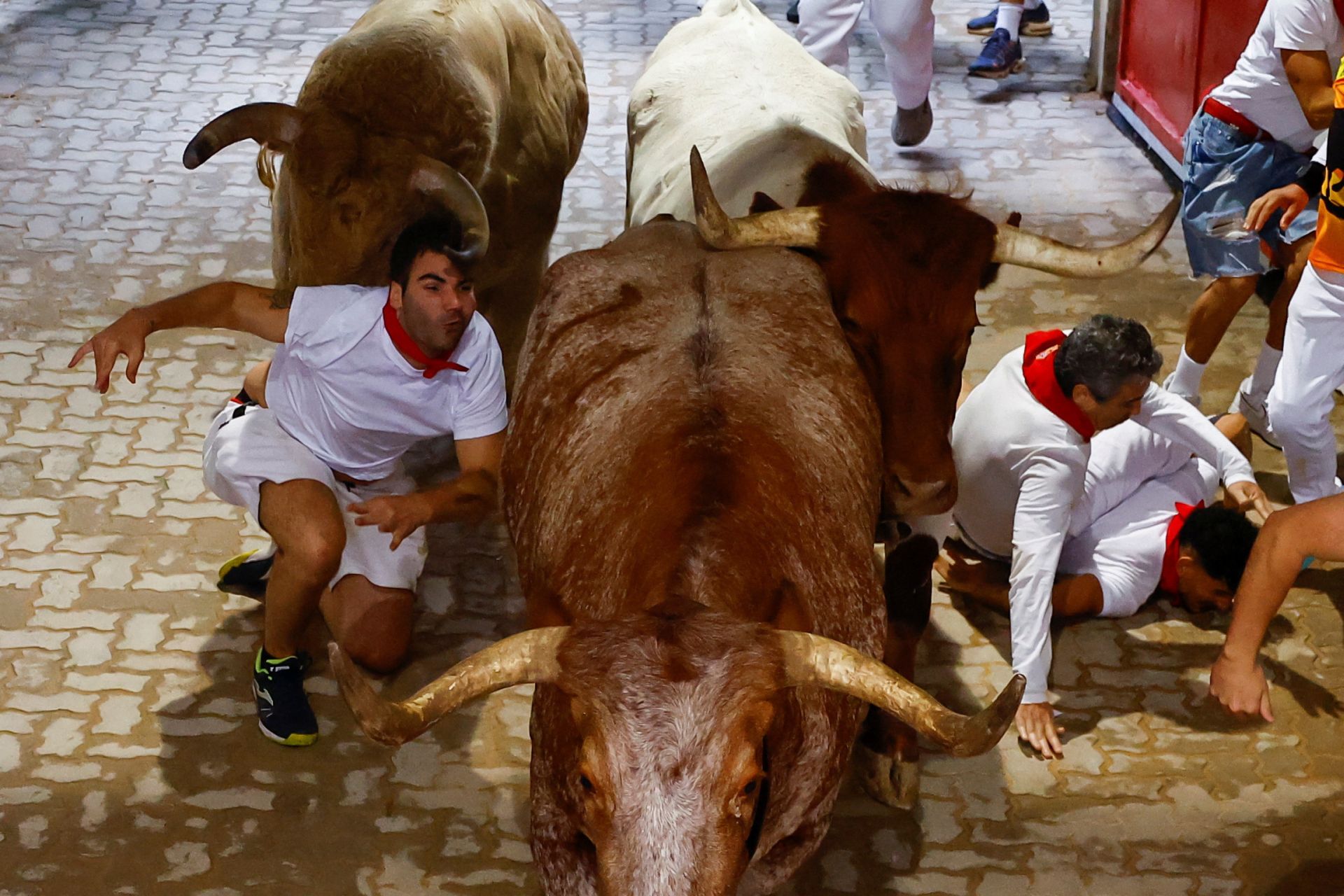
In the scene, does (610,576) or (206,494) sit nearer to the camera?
→ (610,576)

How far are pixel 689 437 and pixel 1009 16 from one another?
749 centimetres

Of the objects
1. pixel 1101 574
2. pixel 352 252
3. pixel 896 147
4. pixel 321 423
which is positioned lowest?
pixel 896 147

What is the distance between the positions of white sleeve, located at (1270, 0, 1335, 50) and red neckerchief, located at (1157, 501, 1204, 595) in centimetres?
180

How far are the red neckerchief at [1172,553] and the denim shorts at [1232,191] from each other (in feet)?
4.34

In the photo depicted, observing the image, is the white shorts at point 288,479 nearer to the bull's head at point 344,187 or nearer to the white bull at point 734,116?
the bull's head at point 344,187

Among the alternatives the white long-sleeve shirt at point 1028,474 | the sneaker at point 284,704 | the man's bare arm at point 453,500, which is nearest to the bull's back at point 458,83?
the man's bare arm at point 453,500

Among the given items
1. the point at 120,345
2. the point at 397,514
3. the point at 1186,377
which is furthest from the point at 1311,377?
the point at 120,345

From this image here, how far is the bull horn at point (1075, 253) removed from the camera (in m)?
3.99

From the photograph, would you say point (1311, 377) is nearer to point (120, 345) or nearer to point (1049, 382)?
point (1049, 382)

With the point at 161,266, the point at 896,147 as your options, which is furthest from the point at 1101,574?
the point at 161,266

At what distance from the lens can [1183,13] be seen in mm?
7844

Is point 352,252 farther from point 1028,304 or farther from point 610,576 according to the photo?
point 1028,304

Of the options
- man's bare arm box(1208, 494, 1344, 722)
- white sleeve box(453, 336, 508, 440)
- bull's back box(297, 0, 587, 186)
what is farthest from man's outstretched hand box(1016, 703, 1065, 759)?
bull's back box(297, 0, 587, 186)

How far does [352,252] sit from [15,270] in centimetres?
333
